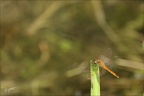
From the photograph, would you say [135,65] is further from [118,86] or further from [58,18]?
[58,18]

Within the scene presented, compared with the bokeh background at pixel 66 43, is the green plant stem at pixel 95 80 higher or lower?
lower

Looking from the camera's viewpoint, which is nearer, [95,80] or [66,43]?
[95,80]

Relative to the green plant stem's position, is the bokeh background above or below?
above

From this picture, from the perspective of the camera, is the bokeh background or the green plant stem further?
the bokeh background

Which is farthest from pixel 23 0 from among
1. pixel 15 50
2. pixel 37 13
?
pixel 15 50

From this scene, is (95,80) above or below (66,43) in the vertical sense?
below

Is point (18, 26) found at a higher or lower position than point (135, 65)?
higher

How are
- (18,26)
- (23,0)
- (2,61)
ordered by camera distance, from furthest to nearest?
(23,0) < (18,26) < (2,61)

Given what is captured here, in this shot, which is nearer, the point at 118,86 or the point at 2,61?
the point at 118,86
